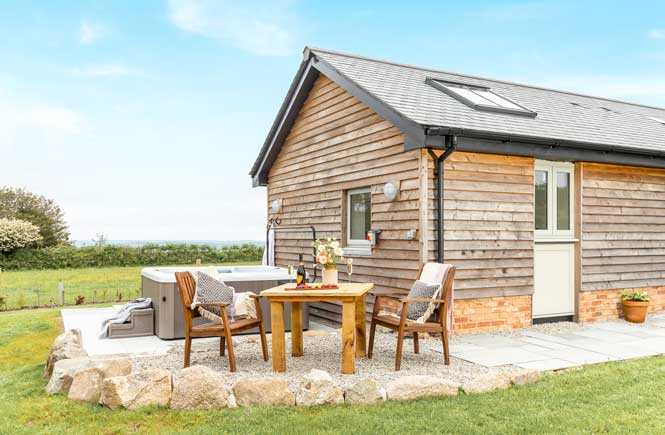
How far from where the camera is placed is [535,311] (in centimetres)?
778

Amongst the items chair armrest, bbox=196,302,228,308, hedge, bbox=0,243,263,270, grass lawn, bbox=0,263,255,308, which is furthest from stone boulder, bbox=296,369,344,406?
hedge, bbox=0,243,263,270

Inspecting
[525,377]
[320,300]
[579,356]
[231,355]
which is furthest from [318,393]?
[579,356]

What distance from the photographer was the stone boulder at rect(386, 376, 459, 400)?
4270 millimetres

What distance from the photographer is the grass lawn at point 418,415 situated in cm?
367

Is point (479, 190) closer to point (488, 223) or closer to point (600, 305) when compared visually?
point (488, 223)

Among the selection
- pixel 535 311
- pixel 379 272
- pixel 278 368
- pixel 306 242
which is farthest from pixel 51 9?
pixel 535 311

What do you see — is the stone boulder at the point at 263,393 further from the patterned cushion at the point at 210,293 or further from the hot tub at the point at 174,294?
the hot tub at the point at 174,294

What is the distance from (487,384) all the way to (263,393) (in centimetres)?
176

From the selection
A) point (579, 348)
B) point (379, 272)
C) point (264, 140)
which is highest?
point (264, 140)

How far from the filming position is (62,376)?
4.56 metres

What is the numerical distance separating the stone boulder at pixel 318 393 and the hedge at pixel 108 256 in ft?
56.6

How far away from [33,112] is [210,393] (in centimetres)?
1314

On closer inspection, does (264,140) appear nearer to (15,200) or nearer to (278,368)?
(278,368)

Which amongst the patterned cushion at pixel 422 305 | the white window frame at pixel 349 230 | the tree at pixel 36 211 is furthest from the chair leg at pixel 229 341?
the tree at pixel 36 211
